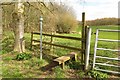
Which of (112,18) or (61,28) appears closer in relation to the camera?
(112,18)

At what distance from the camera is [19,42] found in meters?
8.41

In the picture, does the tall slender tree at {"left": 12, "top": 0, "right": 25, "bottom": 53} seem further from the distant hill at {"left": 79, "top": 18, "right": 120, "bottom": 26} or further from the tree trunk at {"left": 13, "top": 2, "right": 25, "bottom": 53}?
the distant hill at {"left": 79, "top": 18, "right": 120, "bottom": 26}

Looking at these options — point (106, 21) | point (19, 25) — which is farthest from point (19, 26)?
point (106, 21)

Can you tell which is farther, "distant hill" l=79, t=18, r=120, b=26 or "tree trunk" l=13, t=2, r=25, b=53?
"distant hill" l=79, t=18, r=120, b=26

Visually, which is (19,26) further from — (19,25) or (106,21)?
(106,21)

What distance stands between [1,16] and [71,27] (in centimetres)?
1803

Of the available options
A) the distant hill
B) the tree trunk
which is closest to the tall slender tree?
the tree trunk

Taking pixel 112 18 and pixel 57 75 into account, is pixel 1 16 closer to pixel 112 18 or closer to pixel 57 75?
pixel 57 75

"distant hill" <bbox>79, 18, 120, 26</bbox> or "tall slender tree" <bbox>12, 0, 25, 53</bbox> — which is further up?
"distant hill" <bbox>79, 18, 120, 26</bbox>

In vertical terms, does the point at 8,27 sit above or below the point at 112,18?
below

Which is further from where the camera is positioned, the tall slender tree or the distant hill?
the distant hill

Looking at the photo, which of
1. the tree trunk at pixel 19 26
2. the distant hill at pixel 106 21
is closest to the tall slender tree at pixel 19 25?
the tree trunk at pixel 19 26

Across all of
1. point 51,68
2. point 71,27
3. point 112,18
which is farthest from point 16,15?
point 71,27

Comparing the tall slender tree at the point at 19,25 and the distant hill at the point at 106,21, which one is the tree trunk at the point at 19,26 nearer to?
the tall slender tree at the point at 19,25
